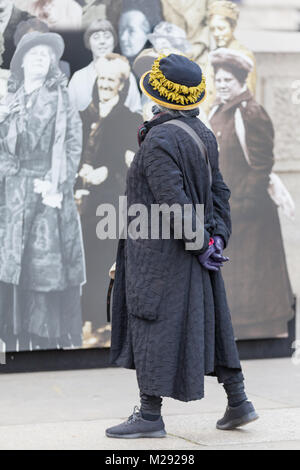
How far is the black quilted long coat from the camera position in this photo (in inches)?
198

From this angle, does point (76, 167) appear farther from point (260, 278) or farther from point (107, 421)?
point (107, 421)

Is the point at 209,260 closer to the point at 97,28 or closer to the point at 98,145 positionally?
the point at 98,145

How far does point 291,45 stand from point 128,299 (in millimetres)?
3154

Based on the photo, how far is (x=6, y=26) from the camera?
6.83m

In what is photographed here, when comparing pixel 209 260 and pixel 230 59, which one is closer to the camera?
pixel 209 260

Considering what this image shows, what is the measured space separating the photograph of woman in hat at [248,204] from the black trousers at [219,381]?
219 cm

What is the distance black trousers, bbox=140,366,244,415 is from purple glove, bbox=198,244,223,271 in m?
0.54

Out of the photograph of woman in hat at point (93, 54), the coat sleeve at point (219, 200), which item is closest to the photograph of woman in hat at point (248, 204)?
the photograph of woman in hat at point (93, 54)

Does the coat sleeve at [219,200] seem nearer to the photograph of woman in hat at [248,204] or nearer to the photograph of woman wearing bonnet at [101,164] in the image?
the photograph of woman wearing bonnet at [101,164]

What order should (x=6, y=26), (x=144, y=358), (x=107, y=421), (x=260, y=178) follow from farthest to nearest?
(x=260, y=178) < (x=6, y=26) < (x=107, y=421) < (x=144, y=358)

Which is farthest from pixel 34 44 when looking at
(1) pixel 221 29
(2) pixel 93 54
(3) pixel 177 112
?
(3) pixel 177 112

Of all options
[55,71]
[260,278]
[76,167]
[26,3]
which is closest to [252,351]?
[260,278]

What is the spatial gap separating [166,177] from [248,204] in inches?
101

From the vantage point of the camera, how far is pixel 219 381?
5.28m
